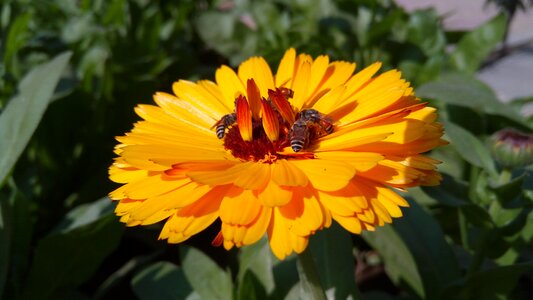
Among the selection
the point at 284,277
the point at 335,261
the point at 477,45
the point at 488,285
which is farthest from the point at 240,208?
the point at 477,45

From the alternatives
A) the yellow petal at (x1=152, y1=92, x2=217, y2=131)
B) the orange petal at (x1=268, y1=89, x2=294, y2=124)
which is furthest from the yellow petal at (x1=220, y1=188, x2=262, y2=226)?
the yellow petal at (x1=152, y1=92, x2=217, y2=131)

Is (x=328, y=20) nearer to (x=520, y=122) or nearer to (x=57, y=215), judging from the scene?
(x=520, y=122)

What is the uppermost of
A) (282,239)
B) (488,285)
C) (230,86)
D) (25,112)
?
(25,112)

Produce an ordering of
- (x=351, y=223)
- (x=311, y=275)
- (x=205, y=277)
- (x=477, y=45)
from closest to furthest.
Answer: (x=351, y=223)
(x=311, y=275)
(x=205, y=277)
(x=477, y=45)

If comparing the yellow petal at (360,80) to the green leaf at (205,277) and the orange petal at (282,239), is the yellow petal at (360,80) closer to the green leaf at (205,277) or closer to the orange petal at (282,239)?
the orange petal at (282,239)

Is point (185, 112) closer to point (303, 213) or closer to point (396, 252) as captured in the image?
point (303, 213)

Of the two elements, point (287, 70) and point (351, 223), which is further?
point (287, 70)

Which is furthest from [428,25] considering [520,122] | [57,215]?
[57,215]
